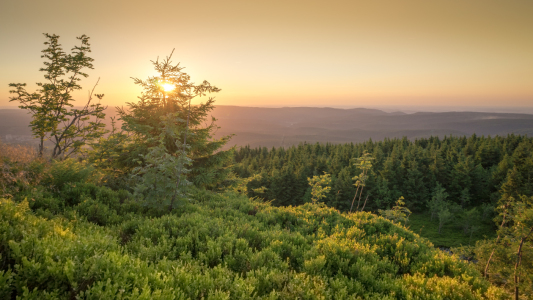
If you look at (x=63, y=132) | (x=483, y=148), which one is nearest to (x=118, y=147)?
(x=63, y=132)

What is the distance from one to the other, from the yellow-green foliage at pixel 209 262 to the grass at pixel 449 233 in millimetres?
49668

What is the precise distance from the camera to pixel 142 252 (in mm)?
5270

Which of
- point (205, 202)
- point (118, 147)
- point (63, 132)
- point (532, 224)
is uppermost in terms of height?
point (63, 132)

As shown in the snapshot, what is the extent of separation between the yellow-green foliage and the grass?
163 ft

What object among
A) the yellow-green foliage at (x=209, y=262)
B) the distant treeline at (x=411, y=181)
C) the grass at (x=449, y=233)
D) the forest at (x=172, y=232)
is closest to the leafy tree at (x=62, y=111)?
the forest at (x=172, y=232)

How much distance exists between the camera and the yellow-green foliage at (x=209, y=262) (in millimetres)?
3367

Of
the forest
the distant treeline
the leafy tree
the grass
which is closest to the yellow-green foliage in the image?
the forest

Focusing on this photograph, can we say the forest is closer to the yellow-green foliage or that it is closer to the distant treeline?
the yellow-green foliage

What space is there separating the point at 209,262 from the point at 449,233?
6296cm

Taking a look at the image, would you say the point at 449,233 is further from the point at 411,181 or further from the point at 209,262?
the point at 209,262

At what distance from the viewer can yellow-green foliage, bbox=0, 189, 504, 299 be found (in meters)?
3.37

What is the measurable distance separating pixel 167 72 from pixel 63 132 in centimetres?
738

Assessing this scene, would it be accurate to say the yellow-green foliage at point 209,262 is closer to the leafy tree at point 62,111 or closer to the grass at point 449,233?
the leafy tree at point 62,111

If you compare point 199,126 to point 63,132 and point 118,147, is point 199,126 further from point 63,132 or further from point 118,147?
point 63,132
